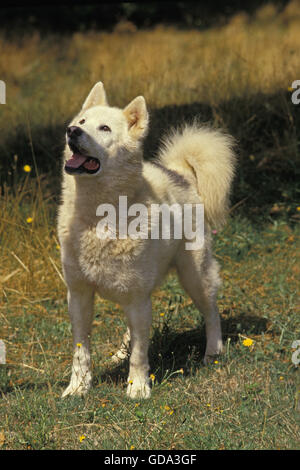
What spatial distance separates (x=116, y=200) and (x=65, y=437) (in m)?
1.29

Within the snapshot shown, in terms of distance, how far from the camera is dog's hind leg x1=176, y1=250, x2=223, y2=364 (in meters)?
4.16

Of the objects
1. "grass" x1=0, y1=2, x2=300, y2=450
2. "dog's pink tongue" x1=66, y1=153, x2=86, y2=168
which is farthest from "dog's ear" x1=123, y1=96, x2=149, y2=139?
"grass" x1=0, y1=2, x2=300, y2=450

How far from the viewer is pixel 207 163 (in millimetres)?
4352

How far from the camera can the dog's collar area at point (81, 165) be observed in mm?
3331

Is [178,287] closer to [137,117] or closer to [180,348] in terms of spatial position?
[180,348]

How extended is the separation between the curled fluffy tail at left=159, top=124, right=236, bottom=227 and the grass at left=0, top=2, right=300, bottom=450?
57 cm

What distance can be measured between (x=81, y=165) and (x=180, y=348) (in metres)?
1.51

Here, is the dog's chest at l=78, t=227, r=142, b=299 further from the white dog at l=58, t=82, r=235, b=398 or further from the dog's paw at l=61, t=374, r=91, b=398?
the dog's paw at l=61, t=374, r=91, b=398

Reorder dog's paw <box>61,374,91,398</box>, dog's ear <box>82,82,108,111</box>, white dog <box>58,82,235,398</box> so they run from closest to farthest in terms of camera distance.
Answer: white dog <box>58,82,235,398</box>, dog's paw <box>61,374,91,398</box>, dog's ear <box>82,82,108,111</box>

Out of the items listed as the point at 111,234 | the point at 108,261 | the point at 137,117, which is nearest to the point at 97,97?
the point at 137,117

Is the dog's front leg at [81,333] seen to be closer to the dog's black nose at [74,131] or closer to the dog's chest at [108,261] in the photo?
the dog's chest at [108,261]

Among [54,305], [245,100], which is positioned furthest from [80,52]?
[54,305]

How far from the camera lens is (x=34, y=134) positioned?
749cm

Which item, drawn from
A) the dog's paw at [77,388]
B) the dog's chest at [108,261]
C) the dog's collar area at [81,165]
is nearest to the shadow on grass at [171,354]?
the dog's paw at [77,388]
